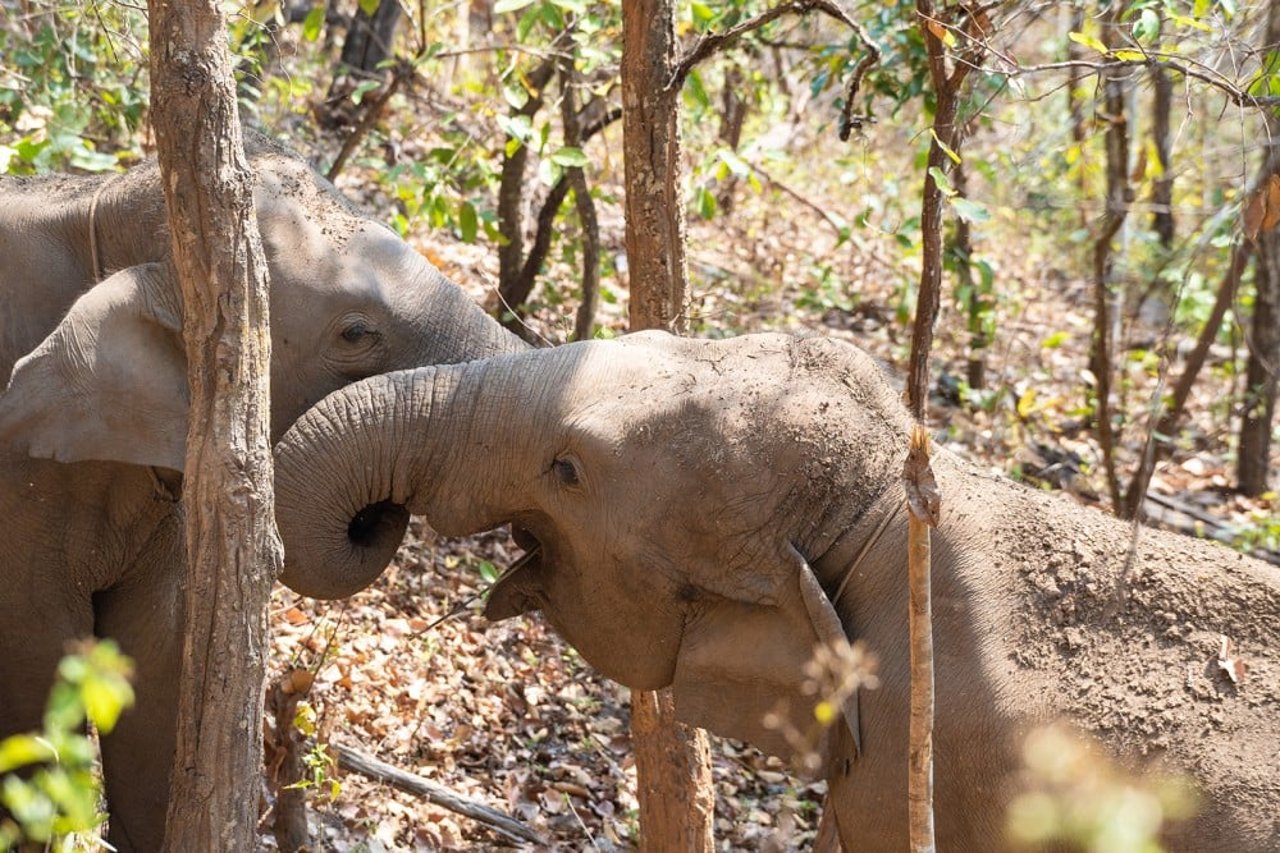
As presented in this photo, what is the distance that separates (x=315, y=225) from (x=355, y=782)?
2551mm

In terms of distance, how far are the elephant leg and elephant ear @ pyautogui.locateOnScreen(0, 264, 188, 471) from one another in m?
Answer: 1.01

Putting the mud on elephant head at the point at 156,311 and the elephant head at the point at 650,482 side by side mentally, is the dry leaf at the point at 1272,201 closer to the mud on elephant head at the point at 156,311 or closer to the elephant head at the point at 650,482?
the elephant head at the point at 650,482

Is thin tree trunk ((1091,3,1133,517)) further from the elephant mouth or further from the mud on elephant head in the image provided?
the elephant mouth

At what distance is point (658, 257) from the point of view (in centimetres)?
542

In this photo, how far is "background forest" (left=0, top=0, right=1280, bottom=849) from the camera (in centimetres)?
566

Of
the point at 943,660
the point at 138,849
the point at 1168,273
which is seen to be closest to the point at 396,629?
the point at 138,849

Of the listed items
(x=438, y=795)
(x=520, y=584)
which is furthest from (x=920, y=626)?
(x=438, y=795)

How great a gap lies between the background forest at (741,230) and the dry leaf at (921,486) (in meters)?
0.40

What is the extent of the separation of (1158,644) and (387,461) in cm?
220

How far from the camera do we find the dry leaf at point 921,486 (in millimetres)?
3068

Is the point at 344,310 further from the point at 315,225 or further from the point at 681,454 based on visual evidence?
the point at 681,454

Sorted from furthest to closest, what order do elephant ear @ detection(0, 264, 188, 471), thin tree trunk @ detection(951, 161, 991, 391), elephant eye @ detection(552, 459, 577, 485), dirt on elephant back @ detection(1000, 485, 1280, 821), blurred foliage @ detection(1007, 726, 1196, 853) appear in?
1. thin tree trunk @ detection(951, 161, 991, 391)
2. elephant ear @ detection(0, 264, 188, 471)
3. elephant eye @ detection(552, 459, 577, 485)
4. dirt on elephant back @ detection(1000, 485, 1280, 821)
5. blurred foliage @ detection(1007, 726, 1196, 853)

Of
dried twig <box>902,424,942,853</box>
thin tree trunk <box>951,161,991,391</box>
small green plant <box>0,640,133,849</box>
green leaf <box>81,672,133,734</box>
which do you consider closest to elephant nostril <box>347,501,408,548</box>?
dried twig <box>902,424,942,853</box>

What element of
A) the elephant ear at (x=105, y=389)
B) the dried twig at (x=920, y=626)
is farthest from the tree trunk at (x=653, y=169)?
the dried twig at (x=920, y=626)
